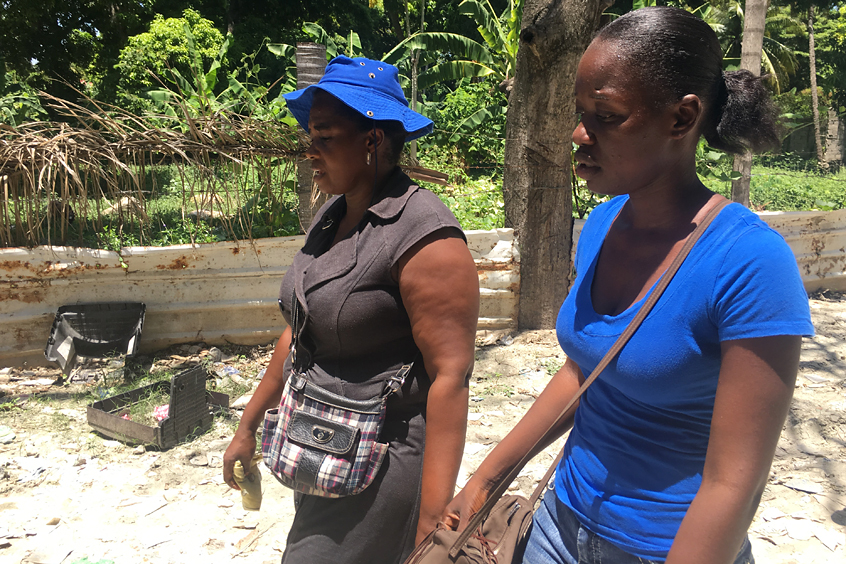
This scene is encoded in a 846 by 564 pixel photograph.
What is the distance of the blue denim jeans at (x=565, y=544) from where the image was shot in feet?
4.50

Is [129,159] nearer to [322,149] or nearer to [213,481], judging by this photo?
[213,481]

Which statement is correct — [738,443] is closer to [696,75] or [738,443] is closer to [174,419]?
[696,75]

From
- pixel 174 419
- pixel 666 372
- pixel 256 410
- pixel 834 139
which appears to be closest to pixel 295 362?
pixel 256 410

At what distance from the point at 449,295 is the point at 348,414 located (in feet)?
1.48

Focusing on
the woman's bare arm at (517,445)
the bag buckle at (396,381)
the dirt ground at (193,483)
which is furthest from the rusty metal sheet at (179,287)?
the woman's bare arm at (517,445)

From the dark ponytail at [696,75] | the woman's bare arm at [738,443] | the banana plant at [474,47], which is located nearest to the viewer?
the woman's bare arm at [738,443]

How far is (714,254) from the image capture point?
3.92 ft

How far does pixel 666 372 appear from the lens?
1.25 metres

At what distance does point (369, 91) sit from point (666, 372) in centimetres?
128

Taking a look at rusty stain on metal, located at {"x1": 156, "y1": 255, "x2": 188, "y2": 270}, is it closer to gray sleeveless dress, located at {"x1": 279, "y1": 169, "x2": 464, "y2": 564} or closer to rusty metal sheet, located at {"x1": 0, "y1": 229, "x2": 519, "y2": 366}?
rusty metal sheet, located at {"x1": 0, "y1": 229, "x2": 519, "y2": 366}

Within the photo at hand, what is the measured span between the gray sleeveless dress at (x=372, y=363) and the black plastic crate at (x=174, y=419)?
2759 millimetres

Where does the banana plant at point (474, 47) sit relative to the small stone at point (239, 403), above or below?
above

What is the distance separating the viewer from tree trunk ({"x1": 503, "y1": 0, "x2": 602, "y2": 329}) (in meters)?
5.52

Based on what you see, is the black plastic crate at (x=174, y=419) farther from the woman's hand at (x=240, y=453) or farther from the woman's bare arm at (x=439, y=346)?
the woman's bare arm at (x=439, y=346)
